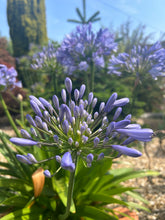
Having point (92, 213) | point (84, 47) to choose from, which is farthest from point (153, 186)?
point (84, 47)

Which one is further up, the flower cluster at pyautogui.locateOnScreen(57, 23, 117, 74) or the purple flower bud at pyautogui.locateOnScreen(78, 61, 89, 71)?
the flower cluster at pyautogui.locateOnScreen(57, 23, 117, 74)

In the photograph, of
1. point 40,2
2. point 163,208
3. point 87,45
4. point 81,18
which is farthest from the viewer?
point 40,2

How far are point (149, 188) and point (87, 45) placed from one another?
267 cm

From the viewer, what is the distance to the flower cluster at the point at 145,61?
231 centimetres

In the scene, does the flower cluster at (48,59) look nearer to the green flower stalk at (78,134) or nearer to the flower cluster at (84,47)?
the flower cluster at (84,47)

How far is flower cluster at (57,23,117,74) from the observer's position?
2572 mm

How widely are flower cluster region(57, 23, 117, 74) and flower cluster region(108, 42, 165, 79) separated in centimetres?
27

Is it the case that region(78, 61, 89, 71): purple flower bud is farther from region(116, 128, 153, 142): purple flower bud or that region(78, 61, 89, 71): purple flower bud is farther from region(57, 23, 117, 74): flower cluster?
region(116, 128, 153, 142): purple flower bud

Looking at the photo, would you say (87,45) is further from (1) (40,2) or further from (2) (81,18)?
(1) (40,2)

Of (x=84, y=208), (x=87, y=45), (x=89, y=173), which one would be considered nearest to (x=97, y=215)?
(x=84, y=208)

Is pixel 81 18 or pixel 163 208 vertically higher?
pixel 81 18

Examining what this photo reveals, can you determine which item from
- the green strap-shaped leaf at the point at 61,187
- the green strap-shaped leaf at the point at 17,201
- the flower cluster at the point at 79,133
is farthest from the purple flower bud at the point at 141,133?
the green strap-shaped leaf at the point at 17,201

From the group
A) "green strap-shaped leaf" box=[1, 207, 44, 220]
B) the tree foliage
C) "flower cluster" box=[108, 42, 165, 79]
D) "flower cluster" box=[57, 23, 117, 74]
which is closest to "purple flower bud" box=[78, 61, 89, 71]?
"flower cluster" box=[57, 23, 117, 74]

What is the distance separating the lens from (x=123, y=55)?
98.5 inches
